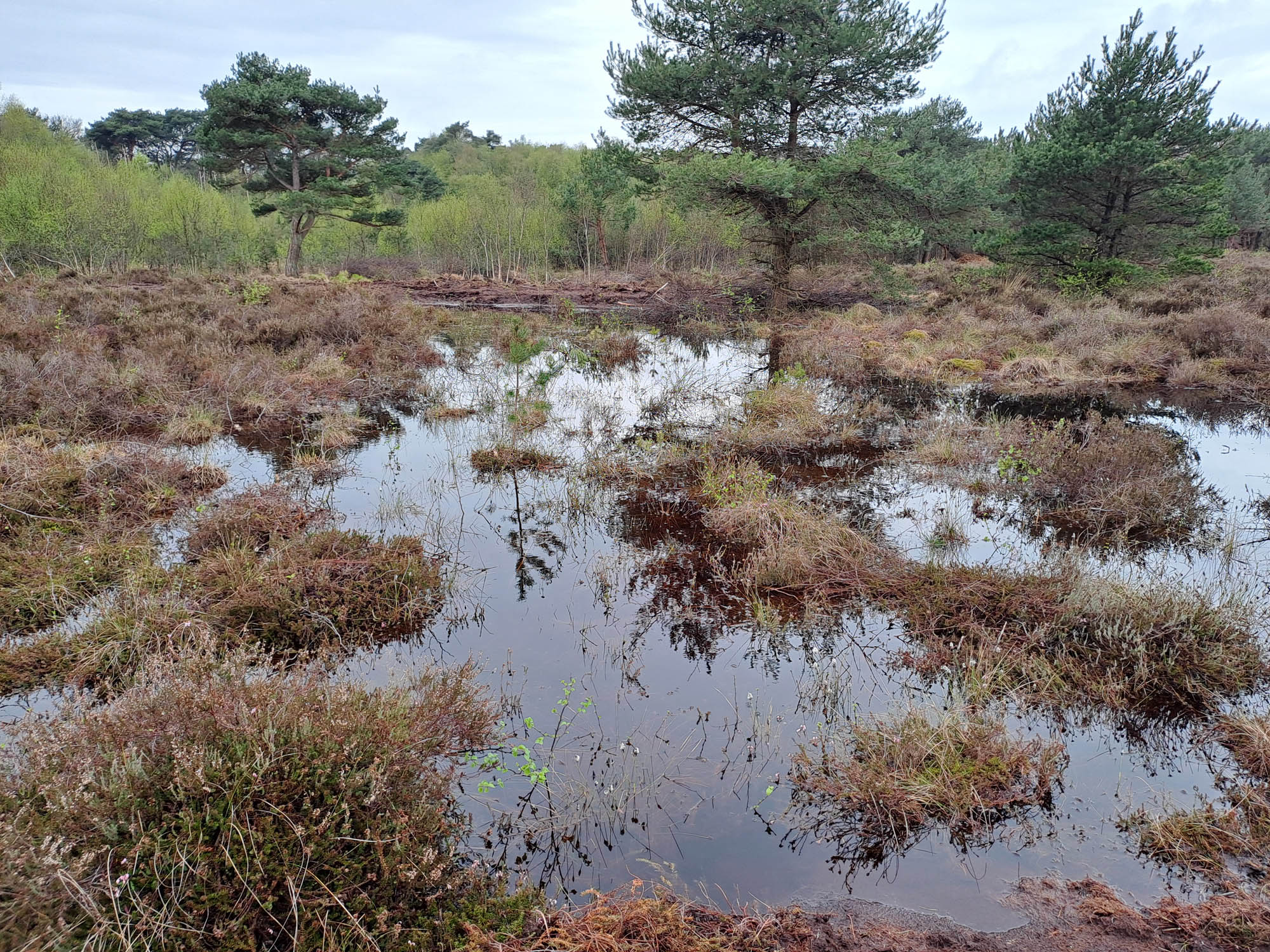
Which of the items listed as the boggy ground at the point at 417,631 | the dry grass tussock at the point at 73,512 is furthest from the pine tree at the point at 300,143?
the dry grass tussock at the point at 73,512

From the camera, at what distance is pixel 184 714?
2.85 metres

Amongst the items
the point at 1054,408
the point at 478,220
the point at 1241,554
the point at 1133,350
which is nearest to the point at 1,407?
the point at 1241,554

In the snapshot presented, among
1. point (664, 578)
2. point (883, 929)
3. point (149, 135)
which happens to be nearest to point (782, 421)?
point (664, 578)

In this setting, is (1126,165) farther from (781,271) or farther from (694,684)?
(694,684)

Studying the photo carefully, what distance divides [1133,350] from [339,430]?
570 inches

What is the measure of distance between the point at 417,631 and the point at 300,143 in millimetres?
29165

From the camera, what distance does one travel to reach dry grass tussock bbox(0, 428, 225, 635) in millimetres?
A: 5027

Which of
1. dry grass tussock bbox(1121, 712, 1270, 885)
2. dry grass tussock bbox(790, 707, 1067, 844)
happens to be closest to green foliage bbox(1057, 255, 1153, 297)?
dry grass tussock bbox(1121, 712, 1270, 885)

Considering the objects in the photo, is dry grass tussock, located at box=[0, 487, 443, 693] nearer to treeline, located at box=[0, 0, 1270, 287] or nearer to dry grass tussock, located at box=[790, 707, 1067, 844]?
dry grass tussock, located at box=[790, 707, 1067, 844]

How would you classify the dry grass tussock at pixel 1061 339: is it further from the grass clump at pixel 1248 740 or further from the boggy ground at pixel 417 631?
the grass clump at pixel 1248 740

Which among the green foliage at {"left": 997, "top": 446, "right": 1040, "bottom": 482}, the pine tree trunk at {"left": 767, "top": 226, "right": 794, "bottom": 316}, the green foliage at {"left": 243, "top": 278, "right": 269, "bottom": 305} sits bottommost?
the green foliage at {"left": 997, "top": 446, "right": 1040, "bottom": 482}

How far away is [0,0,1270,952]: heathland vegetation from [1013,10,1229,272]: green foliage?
0.39ft

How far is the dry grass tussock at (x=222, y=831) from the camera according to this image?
2262 mm

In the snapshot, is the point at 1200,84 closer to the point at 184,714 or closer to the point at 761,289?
the point at 761,289
